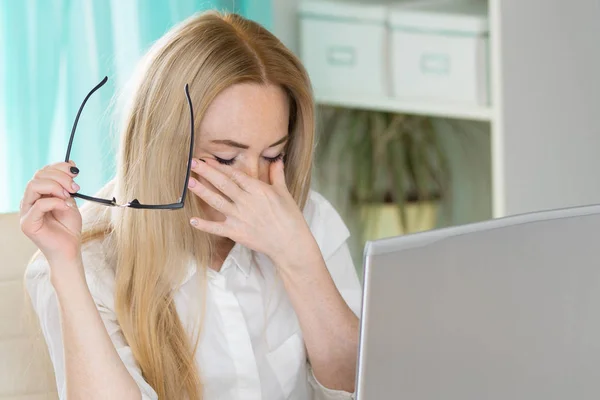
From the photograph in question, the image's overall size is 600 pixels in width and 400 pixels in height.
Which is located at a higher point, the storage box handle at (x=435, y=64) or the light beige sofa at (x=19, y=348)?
the storage box handle at (x=435, y=64)

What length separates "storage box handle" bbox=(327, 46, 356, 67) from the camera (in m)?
2.17

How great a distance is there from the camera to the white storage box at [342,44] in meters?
2.17

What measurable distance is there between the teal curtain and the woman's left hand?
0.67 m

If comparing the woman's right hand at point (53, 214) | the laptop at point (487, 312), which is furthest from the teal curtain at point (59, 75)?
the laptop at point (487, 312)

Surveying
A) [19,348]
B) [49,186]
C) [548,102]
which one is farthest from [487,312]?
[548,102]

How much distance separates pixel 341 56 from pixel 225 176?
1141 millimetres

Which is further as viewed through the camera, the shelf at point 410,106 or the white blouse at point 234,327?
the shelf at point 410,106

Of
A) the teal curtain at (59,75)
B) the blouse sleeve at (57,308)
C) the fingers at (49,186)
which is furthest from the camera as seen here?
the teal curtain at (59,75)

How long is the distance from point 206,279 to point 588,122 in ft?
4.71

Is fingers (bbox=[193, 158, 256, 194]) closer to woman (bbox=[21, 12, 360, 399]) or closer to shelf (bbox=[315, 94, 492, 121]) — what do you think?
woman (bbox=[21, 12, 360, 399])

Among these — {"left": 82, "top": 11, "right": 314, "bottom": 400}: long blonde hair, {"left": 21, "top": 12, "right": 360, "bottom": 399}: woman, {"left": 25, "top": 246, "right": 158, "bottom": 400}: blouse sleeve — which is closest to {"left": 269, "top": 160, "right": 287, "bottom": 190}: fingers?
{"left": 21, "top": 12, "right": 360, "bottom": 399}: woman

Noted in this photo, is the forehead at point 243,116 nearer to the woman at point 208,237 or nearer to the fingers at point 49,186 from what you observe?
the woman at point 208,237

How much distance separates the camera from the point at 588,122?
2.28 metres

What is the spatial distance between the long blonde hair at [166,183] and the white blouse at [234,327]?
0.09 ft
